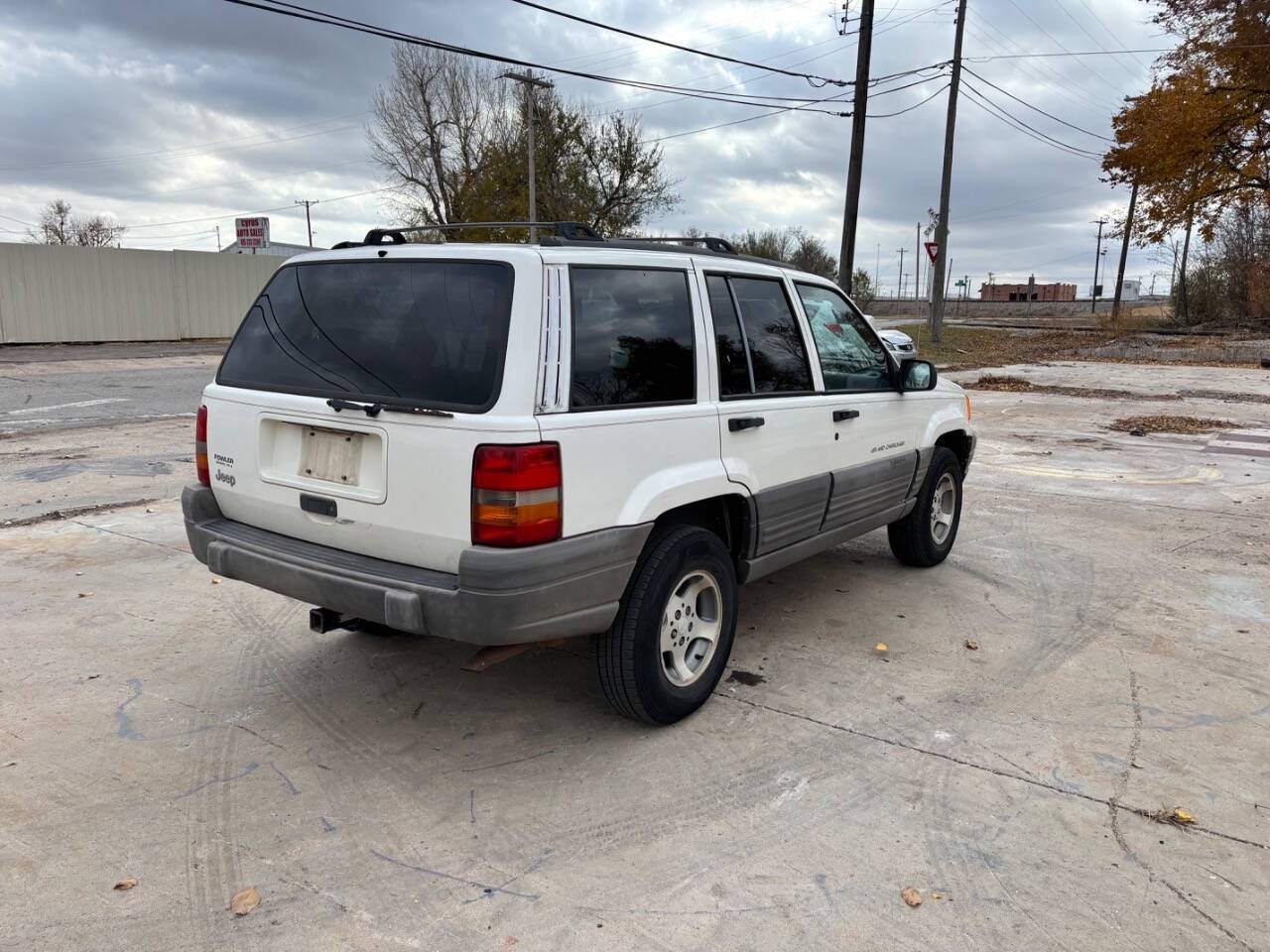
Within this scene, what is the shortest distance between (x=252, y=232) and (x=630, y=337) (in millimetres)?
39243

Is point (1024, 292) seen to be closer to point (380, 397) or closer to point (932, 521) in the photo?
point (932, 521)

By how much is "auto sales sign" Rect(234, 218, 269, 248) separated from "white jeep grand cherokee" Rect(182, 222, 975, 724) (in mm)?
37968

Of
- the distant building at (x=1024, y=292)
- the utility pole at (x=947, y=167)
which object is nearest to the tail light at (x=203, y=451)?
the utility pole at (x=947, y=167)

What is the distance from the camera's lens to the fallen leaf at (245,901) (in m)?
2.58

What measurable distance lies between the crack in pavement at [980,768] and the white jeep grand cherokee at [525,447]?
11.6 inches

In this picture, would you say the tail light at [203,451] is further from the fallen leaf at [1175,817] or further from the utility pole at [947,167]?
the utility pole at [947,167]

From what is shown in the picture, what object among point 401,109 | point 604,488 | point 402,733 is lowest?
point 402,733

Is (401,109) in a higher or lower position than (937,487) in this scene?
higher

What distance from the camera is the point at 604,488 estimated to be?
3.21 m

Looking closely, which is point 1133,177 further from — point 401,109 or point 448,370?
point 448,370

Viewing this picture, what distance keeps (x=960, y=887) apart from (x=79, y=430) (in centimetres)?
1111

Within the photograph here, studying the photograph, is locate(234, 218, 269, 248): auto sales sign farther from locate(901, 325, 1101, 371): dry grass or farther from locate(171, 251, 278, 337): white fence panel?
locate(901, 325, 1101, 371): dry grass

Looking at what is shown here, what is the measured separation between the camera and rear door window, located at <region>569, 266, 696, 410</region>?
3.25 m

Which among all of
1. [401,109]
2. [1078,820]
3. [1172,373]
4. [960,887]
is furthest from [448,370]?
[401,109]
